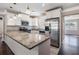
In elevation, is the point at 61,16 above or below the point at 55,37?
above

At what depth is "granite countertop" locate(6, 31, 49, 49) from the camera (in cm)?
139

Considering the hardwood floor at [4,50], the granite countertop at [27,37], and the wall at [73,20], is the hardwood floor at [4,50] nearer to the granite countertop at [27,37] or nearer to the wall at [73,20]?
the granite countertop at [27,37]

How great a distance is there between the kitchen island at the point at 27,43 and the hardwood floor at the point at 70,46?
26 centimetres

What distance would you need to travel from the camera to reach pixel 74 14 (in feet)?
4.40

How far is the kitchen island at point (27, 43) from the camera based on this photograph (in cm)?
134

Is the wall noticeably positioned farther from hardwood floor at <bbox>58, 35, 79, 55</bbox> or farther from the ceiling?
the ceiling

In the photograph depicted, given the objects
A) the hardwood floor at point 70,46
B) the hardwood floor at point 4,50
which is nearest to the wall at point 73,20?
the hardwood floor at point 70,46

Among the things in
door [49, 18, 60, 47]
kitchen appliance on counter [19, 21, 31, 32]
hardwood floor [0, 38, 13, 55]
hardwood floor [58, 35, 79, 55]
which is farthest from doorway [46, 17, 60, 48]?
hardwood floor [0, 38, 13, 55]

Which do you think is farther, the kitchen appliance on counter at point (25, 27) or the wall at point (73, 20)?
the kitchen appliance on counter at point (25, 27)

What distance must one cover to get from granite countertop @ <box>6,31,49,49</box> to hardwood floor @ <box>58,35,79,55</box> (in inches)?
12.3

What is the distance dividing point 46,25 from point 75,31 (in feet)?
1.55

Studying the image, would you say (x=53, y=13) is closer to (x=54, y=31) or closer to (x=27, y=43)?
(x=54, y=31)
